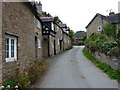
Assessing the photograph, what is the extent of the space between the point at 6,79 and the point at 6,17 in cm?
317

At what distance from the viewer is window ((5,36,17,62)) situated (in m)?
6.16

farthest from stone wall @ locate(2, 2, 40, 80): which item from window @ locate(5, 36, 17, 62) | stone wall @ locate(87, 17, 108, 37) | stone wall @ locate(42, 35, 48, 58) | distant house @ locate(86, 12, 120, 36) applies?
stone wall @ locate(87, 17, 108, 37)

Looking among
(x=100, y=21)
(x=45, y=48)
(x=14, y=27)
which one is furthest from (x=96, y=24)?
(x=14, y=27)

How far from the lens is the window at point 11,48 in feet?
20.2

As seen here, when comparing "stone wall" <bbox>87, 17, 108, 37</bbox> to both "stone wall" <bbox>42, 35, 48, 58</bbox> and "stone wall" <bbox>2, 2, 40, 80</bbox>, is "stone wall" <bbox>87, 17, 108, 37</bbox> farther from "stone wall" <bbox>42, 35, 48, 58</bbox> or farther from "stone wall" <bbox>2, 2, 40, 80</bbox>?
"stone wall" <bbox>2, 2, 40, 80</bbox>

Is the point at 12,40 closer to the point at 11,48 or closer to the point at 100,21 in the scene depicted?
the point at 11,48

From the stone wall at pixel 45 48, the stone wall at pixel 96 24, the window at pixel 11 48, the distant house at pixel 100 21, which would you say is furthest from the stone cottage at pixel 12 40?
the stone wall at pixel 96 24

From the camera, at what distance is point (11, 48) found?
6.62 meters

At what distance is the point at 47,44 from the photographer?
16.4 meters

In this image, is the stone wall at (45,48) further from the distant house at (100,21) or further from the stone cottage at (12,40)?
the distant house at (100,21)

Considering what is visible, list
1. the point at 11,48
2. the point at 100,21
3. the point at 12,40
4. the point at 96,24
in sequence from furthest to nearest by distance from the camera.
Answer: the point at 96,24
the point at 100,21
the point at 12,40
the point at 11,48

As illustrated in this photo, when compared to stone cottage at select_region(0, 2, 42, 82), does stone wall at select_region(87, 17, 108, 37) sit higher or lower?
higher

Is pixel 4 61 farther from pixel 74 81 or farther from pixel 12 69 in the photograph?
pixel 74 81

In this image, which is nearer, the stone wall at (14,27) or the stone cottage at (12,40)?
the stone cottage at (12,40)
